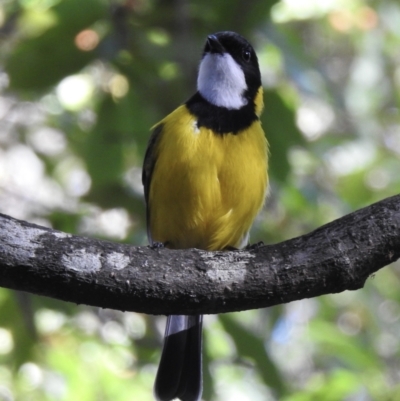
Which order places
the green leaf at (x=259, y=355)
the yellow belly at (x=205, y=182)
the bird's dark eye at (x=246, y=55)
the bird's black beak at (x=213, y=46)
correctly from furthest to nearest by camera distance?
the bird's dark eye at (x=246, y=55) < the bird's black beak at (x=213, y=46) < the green leaf at (x=259, y=355) < the yellow belly at (x=205, y=182)

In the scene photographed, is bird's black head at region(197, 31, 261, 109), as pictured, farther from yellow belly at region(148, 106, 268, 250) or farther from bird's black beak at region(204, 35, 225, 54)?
yellow belly at region(148, 106, 268, 250)

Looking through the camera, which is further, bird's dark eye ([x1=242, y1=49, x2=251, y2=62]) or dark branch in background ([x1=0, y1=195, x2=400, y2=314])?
bird's dark eye ([x1=242, y1=49, x2=251, y2=62])

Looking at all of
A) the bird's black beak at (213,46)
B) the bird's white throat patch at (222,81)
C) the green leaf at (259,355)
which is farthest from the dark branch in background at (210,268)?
the bird's black beak at (213,46)

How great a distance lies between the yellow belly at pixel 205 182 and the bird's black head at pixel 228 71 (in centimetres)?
25

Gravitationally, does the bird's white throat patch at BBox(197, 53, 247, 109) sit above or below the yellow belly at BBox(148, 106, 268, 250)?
above

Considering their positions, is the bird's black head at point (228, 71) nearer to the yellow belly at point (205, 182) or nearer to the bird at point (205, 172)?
the bird at point (205, 172)

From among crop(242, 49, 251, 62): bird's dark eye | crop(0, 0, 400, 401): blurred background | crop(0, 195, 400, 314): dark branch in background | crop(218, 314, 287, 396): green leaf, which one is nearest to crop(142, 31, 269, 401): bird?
crop(242, 49, 251, 62): bird's dark eye

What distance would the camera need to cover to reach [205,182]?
3.74 meters

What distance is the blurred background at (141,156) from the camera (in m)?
3.96

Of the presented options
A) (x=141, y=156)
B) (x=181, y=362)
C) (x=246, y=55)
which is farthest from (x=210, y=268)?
(x=246, y=55)

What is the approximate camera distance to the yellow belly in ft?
12.3

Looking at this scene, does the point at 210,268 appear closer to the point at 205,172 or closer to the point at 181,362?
the point at 205,172

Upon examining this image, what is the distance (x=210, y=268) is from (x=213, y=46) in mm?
2105

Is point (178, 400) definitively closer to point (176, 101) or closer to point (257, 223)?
point (257, 223)
